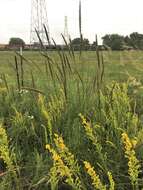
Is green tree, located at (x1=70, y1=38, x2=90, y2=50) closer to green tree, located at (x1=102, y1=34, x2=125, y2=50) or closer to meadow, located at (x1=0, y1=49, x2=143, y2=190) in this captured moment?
meadow, located at (x1=0, y1=49, x2=143, y2=190)

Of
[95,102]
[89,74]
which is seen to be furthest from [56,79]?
[95,102]

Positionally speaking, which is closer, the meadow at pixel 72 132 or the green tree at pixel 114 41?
the meadow at pixel 72 132

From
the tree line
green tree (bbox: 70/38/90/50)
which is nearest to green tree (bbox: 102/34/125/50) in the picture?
the tree line

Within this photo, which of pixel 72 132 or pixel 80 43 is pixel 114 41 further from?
pixel 72 132

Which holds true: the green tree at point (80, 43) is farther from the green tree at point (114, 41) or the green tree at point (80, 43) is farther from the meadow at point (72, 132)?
the green tree at point (114, 41)

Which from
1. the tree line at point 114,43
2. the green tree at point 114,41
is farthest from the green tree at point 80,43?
the green tree at point 114,41

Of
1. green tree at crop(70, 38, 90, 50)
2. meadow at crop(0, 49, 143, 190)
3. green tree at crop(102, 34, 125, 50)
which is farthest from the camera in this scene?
green tree at crop(102, 34, 125, 50)

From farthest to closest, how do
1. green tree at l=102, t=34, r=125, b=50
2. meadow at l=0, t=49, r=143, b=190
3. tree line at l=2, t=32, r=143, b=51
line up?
green tree at l=102, t=34, r=125, b=50, tree line at l=2, t=32, r=143, b=51, meadow at l=0, t=49, r=143, b=190

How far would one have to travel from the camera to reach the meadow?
2906mm

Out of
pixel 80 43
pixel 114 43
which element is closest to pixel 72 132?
pixel 80 43

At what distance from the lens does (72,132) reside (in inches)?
132

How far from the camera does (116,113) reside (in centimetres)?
344

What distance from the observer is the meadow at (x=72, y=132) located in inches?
114

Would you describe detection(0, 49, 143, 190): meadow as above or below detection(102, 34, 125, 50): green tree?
below
